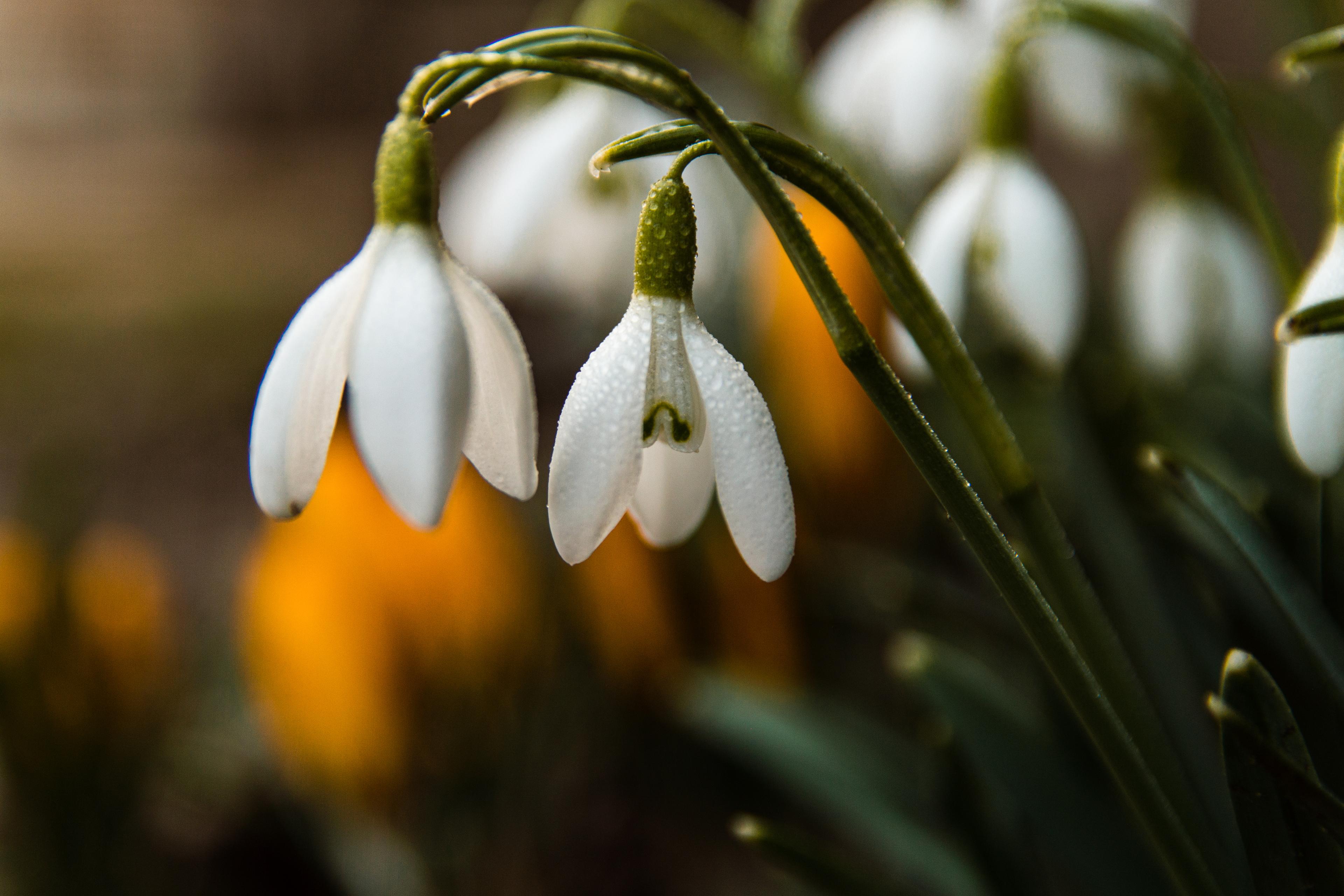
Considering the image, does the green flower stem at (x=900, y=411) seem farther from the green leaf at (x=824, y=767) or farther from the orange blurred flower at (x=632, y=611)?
the orange blurred flower at (x=632, y=611)

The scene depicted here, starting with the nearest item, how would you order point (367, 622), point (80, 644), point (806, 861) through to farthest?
point (806, 861) < point (367, 622) < point (80, 644)

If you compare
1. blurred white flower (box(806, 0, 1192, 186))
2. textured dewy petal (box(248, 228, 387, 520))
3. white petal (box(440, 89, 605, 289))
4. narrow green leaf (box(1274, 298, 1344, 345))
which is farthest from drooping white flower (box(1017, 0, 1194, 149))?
textured dewy petal (box(248, 228, 387, 520))

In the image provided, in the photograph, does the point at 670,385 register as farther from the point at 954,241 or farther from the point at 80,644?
the point at 80,644

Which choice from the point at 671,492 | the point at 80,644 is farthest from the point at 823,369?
the point at 80,644

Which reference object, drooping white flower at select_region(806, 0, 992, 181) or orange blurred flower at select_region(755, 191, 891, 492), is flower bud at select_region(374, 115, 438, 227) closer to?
drooping white flower at select_region(806, 0, 992, 181)

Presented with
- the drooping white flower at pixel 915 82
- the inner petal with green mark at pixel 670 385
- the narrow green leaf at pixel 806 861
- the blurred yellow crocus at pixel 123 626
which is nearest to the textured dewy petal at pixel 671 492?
the inner petal with green mark at pixel 670 385

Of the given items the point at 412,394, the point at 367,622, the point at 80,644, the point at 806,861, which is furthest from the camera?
the point at 80,644

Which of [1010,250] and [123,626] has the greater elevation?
[1010,250]
